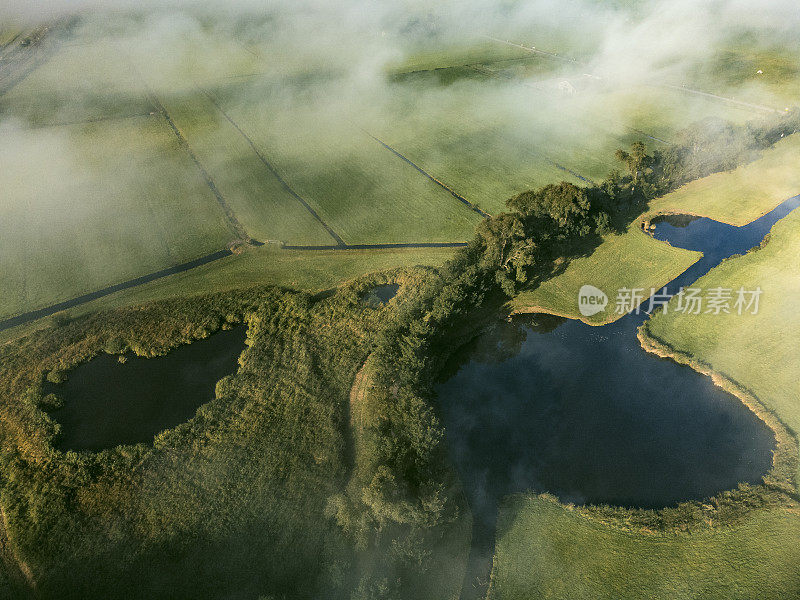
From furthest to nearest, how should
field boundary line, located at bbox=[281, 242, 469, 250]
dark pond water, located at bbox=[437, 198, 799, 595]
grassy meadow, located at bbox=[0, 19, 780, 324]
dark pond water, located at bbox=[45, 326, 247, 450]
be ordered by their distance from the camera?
1. grassy meadow, located at bbox=[0, 19, 780, 324]
2. field boundary line, located at bbox=[281, 242, 469, 250]
3. dark pond water, located at bbox=[45, 326, 247, 450]
4. dark pond water, located at bbox=[437, 198, 799, 595]

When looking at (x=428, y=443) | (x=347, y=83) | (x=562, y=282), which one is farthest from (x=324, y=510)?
(x=347, y=83)

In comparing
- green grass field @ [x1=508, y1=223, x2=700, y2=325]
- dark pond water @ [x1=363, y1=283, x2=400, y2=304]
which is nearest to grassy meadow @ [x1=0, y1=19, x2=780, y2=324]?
dark pond water @ [x1=363, y1=283, x2=400, y2=304]

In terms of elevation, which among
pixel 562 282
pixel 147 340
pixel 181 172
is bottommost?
pixel 562 282

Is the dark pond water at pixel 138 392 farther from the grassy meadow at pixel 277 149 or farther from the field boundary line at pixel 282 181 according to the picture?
the field boundary line at pixel 282 181

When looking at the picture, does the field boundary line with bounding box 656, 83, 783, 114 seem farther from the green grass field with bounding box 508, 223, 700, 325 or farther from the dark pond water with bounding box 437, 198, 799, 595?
the dark pond water with bounding box 437, 198, 799, 595

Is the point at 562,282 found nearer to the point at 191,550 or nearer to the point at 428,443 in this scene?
the point at 428,443

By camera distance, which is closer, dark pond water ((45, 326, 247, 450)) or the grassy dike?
dark pond water ((45, 326, 247, 450))
